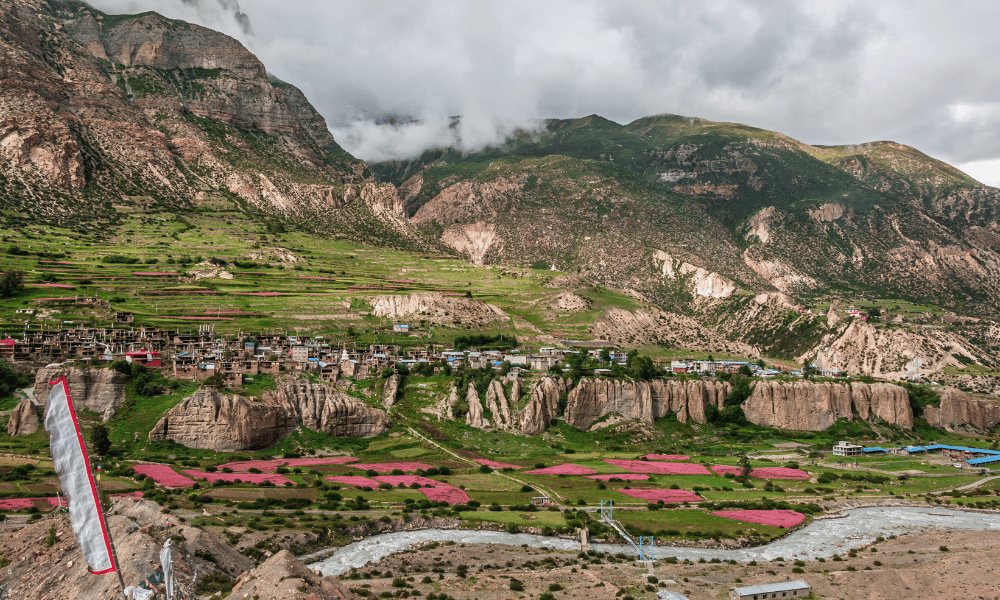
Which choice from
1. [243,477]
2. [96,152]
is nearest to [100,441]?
[243,477]

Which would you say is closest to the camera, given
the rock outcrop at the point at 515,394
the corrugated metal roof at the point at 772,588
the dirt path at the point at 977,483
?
the corrugated metal roof at the point at 772,588

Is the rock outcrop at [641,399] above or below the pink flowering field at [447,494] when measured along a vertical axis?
above

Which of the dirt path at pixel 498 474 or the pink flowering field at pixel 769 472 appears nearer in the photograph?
the dirt path at pixel 498 474

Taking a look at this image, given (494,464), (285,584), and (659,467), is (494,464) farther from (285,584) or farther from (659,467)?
(285,584)

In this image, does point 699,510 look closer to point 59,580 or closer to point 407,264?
point 59,580

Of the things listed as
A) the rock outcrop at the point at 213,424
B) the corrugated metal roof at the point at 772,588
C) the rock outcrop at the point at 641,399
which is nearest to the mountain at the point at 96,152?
the rock outcrop at the point at 213,424

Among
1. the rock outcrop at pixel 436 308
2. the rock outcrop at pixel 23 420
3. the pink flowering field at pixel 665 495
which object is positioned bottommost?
the pink flowering field at pixel 665 495

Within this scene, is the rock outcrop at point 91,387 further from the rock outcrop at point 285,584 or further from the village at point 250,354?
the rock outcrop at point 285,584
